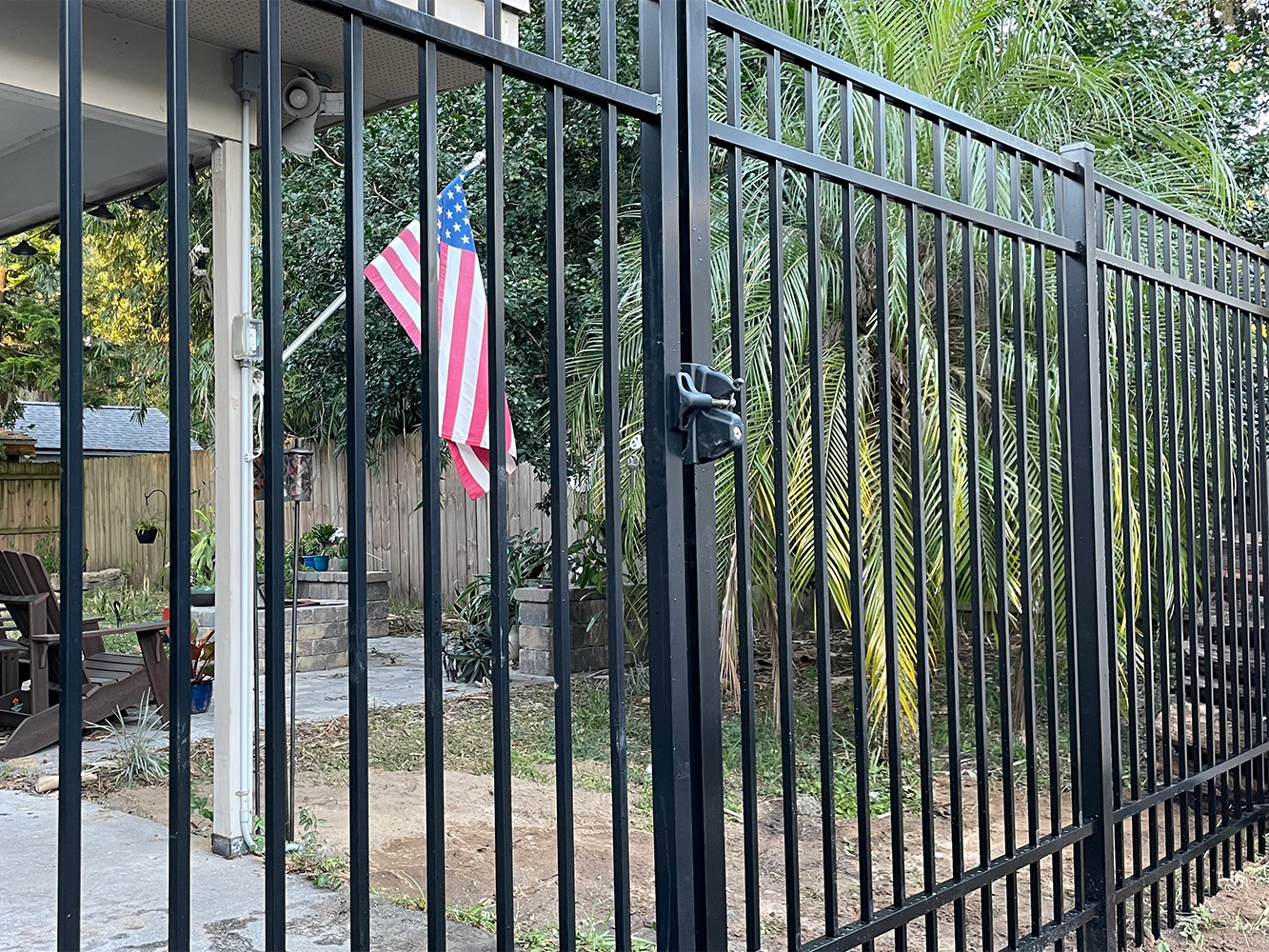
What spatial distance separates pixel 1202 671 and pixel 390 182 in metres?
5.61

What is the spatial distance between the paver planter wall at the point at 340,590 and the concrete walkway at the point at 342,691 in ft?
1.15

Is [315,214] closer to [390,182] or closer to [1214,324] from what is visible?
[390,182]

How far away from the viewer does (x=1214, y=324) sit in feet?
12.5

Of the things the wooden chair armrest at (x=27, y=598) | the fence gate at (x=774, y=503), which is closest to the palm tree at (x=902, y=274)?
the fence gate at (x=774, y=503)

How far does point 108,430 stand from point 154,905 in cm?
1298

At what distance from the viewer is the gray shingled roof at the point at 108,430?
13.7m

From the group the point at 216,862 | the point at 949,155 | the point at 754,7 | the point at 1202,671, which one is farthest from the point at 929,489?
the point at 216,862

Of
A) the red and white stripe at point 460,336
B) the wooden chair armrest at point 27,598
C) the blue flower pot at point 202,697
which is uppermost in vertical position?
the red and white stripe at point 460,336

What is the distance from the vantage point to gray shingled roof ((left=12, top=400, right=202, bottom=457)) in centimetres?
1370

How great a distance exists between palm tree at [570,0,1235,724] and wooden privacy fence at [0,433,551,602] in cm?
298

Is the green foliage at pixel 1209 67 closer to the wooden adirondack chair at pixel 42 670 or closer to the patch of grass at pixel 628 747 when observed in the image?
the patch of grass at pixel 628 747

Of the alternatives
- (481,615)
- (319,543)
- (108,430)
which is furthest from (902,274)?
(108,430)

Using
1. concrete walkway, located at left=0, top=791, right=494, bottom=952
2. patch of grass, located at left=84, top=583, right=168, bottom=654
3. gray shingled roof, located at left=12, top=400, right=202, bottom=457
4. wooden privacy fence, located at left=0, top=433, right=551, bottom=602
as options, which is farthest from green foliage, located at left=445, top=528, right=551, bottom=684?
gray shingled roof, located at left=12, top=400, right=202, bottom=457

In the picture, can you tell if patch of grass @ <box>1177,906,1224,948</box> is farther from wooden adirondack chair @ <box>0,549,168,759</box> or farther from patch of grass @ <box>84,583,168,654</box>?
patch of grass @ <box>84,583,168,654</box>
